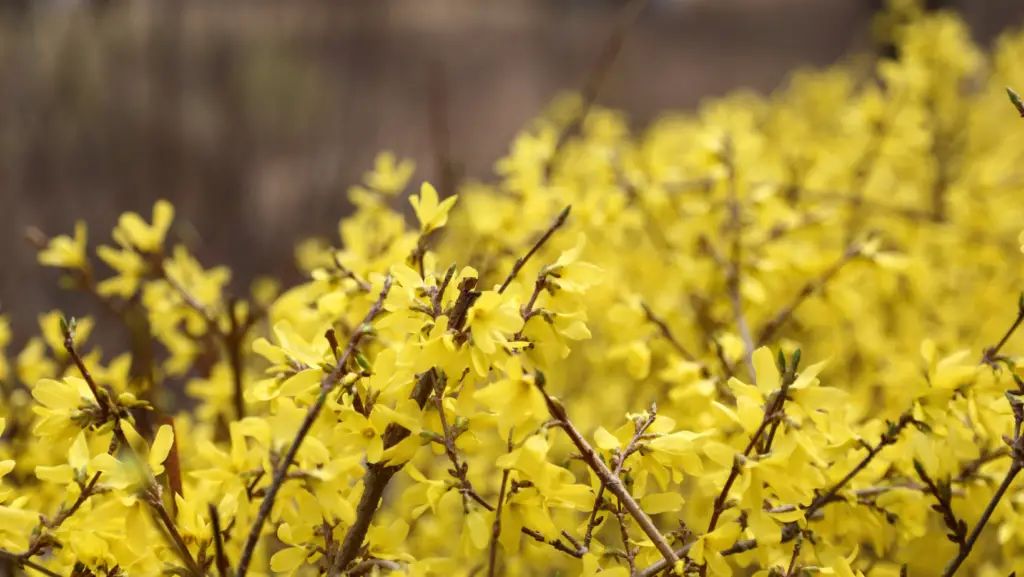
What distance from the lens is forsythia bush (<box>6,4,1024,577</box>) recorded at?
0.58 meters

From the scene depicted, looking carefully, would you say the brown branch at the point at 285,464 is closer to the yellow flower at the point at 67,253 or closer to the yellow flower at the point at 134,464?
the yellow flower at the point at 134,464

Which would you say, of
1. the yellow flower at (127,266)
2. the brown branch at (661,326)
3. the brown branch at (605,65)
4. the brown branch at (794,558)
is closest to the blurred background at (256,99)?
the brown branch at (605,65)

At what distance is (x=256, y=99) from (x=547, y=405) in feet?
12.6

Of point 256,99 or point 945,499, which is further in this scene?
point 256,99

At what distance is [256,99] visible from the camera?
A: 13.1 feet

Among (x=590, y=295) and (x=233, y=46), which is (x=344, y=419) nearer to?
(x=590, y=295)

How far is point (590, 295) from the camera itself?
1.43 metres

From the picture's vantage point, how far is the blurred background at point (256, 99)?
328 centimetres

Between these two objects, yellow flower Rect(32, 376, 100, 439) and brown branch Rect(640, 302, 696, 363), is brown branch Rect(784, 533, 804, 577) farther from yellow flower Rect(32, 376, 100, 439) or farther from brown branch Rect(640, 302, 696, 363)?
yellow flower Rect(32, 376, 100, 439)

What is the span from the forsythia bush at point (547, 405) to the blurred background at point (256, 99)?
1.50 meters

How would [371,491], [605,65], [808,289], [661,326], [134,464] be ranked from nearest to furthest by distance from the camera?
[134,464]
[371,491]
[661,326]
[808,289]
[605,65]

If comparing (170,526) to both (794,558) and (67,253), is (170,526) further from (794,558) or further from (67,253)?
(67,253)

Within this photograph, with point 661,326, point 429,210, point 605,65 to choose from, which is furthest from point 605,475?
point 605,65

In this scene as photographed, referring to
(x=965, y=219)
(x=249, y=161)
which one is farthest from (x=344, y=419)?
(x=249, y=161)
